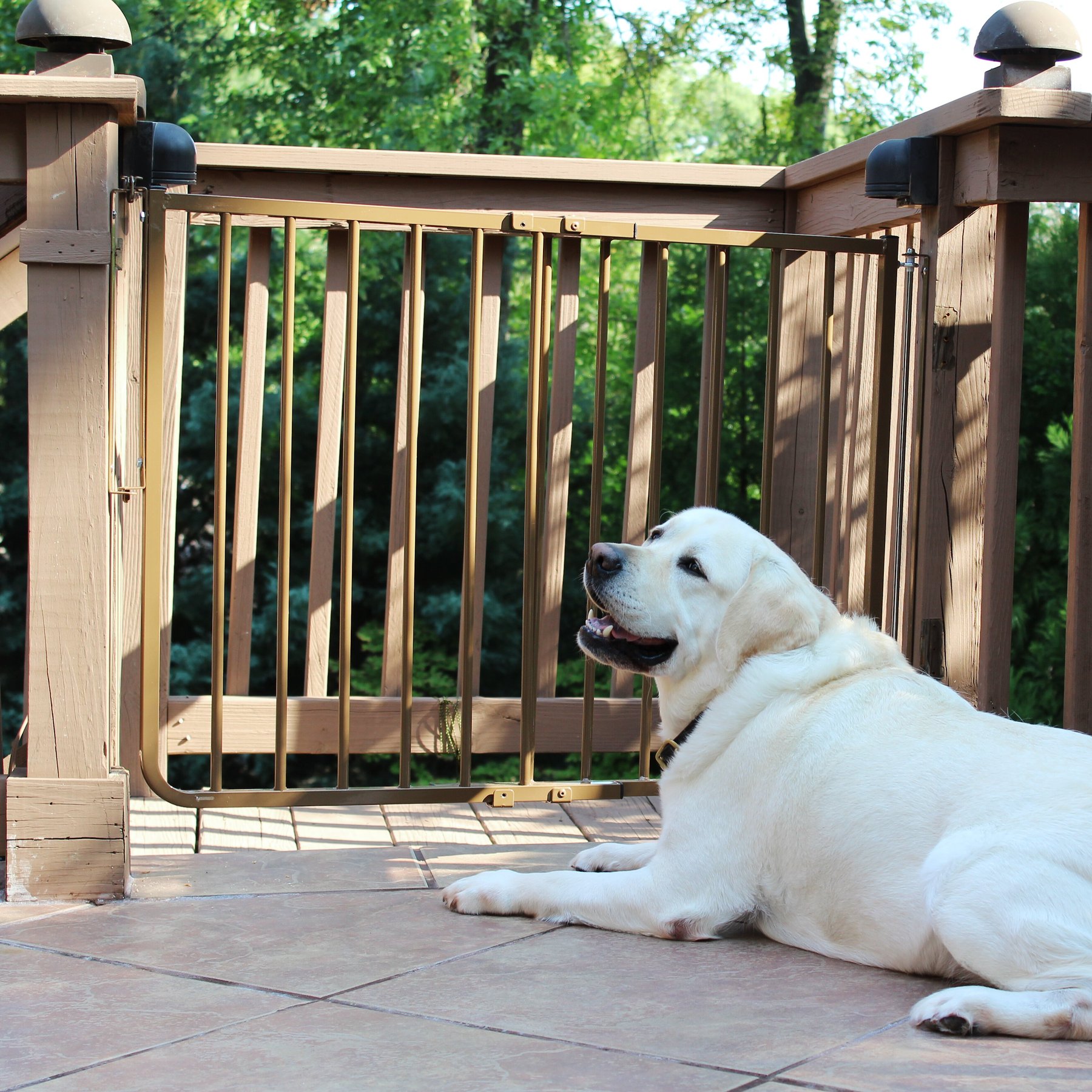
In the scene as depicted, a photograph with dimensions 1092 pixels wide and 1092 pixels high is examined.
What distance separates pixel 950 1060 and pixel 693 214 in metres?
2.74

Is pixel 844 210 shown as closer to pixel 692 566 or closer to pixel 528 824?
pixel 692 566

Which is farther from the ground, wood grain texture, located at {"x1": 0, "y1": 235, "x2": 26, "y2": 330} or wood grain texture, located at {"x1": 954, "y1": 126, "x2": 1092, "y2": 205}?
wood grain texture, located at {"x1": 954, "y1": 126, "x2": 1092, "y2": 205}

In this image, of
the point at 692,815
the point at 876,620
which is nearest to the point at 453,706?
the point at 876,620

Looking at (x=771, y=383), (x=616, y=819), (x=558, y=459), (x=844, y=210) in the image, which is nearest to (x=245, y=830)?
(x=616, y=819)

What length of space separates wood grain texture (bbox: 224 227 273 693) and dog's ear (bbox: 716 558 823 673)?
1.69 meters

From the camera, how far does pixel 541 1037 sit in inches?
79.1

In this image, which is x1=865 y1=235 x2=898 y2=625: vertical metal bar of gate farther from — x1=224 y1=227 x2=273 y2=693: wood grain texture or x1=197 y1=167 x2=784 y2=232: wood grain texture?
x1=224 y1=227 x2=273 y2=693: wood grain texture

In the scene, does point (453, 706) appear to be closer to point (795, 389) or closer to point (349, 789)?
point (349, 789)

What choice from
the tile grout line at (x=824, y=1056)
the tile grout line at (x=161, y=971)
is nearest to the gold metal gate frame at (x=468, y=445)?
the tile grout line at (x=161, y=971)

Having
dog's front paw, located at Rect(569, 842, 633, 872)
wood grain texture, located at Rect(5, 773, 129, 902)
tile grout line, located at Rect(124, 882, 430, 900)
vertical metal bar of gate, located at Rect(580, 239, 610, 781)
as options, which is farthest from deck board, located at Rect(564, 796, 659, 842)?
wood grain texture, located at Rect(5, 773, 129, 902)

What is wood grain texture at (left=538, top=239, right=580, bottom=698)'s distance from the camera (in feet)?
12.8

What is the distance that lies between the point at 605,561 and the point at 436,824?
1.14m

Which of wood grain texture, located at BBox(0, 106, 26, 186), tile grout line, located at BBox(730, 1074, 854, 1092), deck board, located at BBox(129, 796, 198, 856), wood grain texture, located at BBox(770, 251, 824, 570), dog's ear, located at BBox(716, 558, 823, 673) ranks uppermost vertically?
wood grain texture, located at BBox(0, 106, 26, 186)

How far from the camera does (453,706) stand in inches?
157
